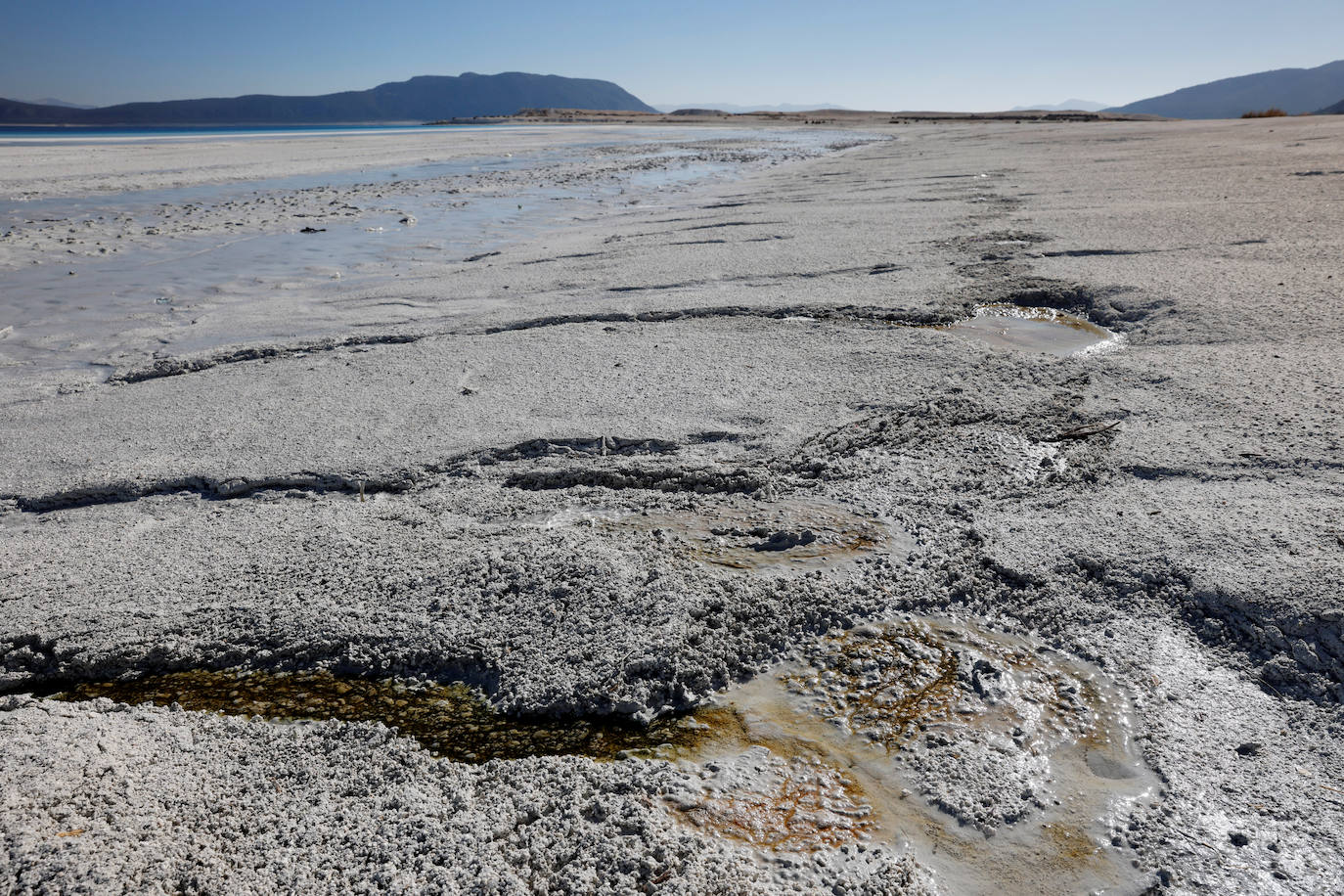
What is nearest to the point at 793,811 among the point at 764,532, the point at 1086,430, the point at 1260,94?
the point at 764,532

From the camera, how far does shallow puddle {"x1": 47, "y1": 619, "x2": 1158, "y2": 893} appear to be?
1460 mm

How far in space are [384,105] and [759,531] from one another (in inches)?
6638

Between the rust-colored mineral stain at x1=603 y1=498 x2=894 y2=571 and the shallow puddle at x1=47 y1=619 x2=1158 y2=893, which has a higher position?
the rust-colored mineral stain at x1=603 y1=498 x2=894 y2=571

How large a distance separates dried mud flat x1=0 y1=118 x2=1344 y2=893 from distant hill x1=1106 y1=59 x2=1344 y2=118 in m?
132

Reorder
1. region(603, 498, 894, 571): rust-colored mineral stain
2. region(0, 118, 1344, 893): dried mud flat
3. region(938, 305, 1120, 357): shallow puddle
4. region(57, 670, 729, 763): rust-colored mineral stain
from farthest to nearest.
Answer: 1. region(938, 305, 1120, 357): shallow puddle
2. region(603, 498, 894, 571): rust-colored mineral stain
3. region(57, 670, 729, 763): rust-colored mineral stain
4. region(0, 118, 1344, 893): dried mud flat

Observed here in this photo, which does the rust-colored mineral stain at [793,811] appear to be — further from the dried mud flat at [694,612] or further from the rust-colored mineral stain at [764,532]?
the rust-colored mineral stain at [764,532]

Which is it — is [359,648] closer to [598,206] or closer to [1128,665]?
[1128,665]

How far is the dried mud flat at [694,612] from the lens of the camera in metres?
1.44

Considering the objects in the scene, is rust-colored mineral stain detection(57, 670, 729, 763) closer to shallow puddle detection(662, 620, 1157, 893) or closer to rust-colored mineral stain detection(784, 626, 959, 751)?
shallow puddle detection(662, 620, 1157, 893)

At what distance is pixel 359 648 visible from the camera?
1.98 metres

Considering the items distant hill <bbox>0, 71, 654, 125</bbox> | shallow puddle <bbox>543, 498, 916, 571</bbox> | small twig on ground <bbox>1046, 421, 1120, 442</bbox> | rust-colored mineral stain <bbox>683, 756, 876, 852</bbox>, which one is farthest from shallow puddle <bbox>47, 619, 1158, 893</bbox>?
distant hill <bbox>0, 71, 654, 125</bbox>

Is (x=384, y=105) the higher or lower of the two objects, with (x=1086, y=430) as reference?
higher

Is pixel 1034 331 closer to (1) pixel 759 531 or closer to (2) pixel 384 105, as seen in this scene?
(1) pixel 759 531

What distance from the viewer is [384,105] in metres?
148
